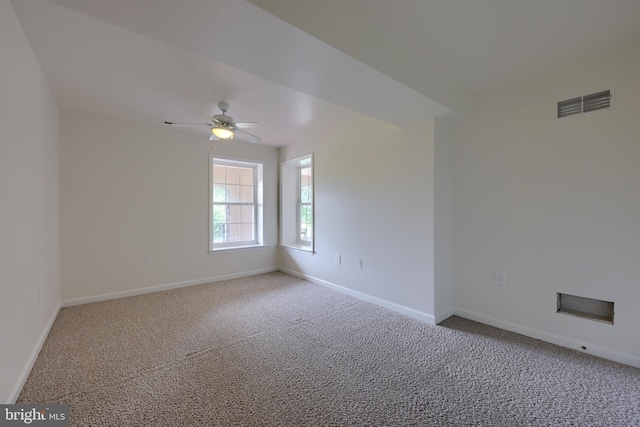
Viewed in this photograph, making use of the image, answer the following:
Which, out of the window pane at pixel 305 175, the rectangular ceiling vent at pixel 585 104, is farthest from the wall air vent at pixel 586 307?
the window pane at pixel 305 175

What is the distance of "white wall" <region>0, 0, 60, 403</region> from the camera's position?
1.50m

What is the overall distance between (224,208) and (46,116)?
247 cm

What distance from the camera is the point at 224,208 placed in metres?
4.62

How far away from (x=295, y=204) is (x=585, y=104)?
157 inches

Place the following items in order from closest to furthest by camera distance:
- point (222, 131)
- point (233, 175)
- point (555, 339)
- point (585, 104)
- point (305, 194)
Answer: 1. point (585, 104)
2. point (555, 339)
3. point (222, 131)
4. point (233, 175)
5. point (305, 194)

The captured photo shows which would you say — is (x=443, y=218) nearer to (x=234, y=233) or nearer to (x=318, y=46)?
(x=318, y=46)

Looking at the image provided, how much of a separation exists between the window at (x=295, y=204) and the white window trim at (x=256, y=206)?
0.37m

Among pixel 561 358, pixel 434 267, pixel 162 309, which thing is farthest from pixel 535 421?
pixel 162 309

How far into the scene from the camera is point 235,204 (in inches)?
187

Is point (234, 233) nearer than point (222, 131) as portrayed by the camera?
No

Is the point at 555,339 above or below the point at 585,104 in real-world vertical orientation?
below

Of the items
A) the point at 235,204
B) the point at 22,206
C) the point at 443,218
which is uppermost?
the point at 235,204

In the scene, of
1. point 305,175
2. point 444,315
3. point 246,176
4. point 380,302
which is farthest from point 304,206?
point 444,315

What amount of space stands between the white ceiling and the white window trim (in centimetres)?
170
